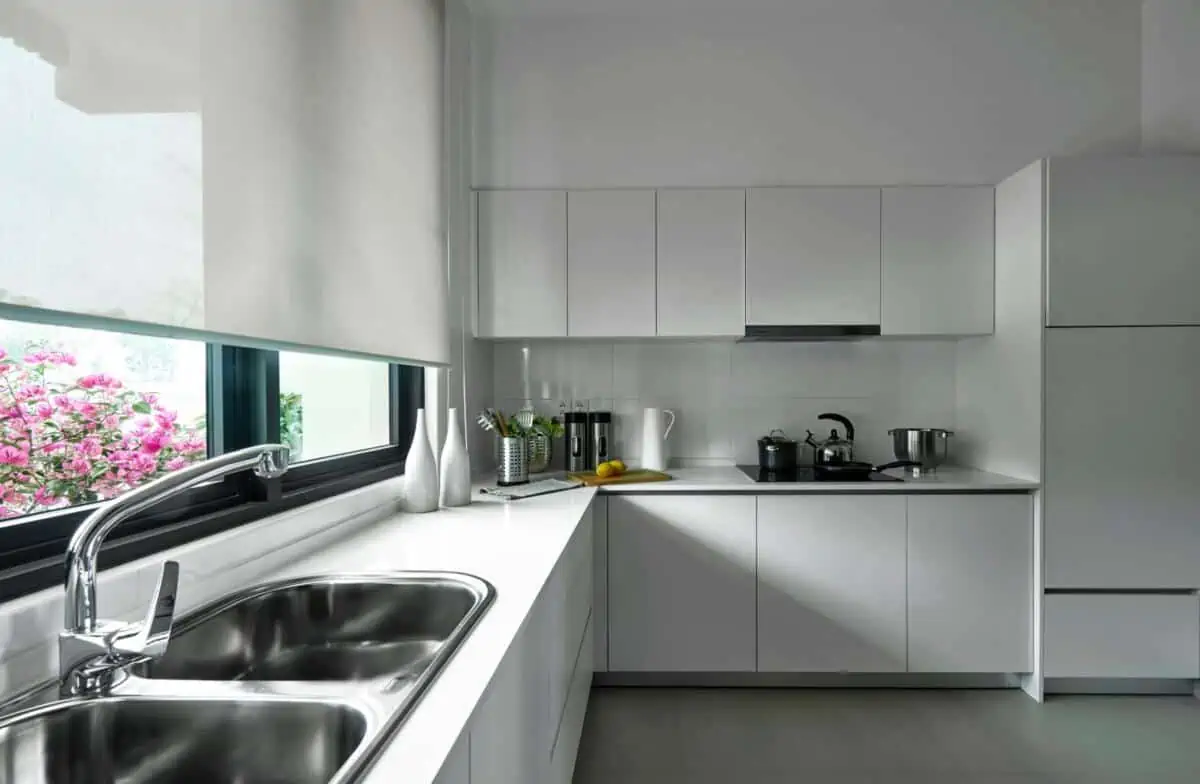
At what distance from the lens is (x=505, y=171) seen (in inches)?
123

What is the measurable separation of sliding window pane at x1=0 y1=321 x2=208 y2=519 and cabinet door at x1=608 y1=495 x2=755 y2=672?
1.66 m

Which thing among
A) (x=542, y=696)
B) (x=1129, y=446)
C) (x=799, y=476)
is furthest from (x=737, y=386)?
(x=542, y=696)

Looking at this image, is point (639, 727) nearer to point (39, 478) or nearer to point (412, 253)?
point (412, 253)

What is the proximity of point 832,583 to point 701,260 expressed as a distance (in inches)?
56.8

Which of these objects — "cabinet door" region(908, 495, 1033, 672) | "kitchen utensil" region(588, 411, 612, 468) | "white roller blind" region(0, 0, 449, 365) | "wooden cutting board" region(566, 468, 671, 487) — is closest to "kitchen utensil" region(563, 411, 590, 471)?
"kitchen utensil" region(588, 411, 612, 468)

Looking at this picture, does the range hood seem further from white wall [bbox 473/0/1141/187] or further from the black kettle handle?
white wall [bbox 473/0/1141/187]

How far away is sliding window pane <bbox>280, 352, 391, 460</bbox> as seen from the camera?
2.07m

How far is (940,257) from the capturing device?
9.78 feet

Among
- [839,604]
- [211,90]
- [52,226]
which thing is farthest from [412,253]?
[839,604]

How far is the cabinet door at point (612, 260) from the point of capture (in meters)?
3.01

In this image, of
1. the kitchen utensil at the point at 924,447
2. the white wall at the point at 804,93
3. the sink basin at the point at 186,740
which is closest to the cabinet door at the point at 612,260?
the white wall at the point at 804,93

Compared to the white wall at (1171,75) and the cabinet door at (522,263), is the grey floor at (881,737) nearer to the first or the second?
the cabinet door at (522,263)

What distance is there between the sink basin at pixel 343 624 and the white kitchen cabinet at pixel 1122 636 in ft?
8.07

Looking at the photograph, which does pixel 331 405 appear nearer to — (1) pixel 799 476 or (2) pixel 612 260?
(2) pixel 612 260
